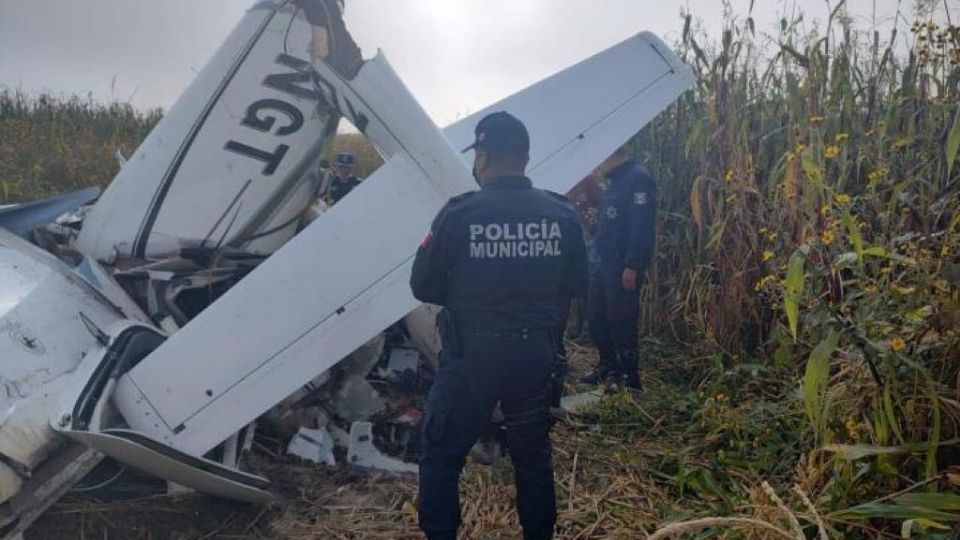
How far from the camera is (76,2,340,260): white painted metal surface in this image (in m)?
3.64

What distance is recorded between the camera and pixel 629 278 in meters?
4.69

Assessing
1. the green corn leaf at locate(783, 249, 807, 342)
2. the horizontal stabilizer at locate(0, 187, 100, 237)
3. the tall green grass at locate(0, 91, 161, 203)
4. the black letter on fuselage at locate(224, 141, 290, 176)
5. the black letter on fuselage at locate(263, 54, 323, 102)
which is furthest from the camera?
the tall green grass at locate(0, 91, 161, 203)

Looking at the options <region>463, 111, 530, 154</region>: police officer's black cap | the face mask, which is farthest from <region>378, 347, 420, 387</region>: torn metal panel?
<region>463, 111, 530, 154</region>: police officer's black cap

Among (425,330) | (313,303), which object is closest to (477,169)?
(313,303)

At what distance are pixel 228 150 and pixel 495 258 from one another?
5.65 feet

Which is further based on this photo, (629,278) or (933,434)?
(629,278)

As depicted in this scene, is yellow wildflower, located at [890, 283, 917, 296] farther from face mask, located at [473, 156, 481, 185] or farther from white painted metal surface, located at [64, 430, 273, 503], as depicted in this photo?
white painted metal surface, located at [64, 430, 273, 503]

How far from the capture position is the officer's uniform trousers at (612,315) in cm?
477

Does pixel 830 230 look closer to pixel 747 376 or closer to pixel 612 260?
pixel 747 376

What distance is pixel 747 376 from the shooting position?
4.19m

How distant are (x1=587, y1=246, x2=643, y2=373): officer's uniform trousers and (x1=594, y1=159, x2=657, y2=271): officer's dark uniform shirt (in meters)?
0.09

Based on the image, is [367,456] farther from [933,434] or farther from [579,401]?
[933,434]

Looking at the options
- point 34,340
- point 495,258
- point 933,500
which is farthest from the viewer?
point 34,340

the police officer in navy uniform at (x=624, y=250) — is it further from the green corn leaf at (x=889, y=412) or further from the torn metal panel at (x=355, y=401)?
the green corn leaf at (x=889, y=412)
